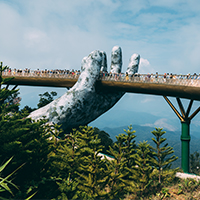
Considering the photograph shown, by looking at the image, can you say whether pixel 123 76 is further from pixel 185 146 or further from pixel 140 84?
pixel 185 146

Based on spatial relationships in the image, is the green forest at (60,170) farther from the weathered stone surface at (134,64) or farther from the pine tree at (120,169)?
the weathered stone surface at (134,64)

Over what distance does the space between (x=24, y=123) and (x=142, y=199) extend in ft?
28.5

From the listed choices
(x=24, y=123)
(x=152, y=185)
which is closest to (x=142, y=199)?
(x=152, y=185)

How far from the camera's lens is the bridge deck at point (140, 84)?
18.2m

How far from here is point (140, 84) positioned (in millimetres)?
22969

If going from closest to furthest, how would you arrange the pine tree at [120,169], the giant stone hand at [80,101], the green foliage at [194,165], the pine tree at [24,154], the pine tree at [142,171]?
the pine tree at [24,154]
the pine tree at [120,169]
the pine tree at [142,171]
the green foliage at [194,165]
the giant stone hand at [80,101]

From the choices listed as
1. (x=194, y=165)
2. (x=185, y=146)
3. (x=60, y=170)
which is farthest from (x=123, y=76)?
(x=194, y=165)

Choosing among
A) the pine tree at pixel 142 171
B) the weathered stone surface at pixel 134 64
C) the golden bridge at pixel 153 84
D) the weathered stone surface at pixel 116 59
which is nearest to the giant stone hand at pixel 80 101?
the golden bridge at pixel 153 84

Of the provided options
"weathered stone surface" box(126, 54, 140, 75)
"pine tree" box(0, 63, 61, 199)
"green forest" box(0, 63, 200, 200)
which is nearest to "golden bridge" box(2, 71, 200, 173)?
"weathered stone surface" box(126, 54, 140, 75)

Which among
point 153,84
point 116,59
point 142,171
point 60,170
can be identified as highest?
point 116,59

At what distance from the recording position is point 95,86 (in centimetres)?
2625

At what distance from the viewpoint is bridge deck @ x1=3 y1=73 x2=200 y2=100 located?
18250 mm

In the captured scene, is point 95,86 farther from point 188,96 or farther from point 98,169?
point 98,169

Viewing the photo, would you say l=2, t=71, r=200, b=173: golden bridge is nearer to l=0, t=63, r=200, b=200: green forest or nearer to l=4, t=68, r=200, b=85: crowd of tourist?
l=4, t=68, r=200, b=85: crowd of tourist
